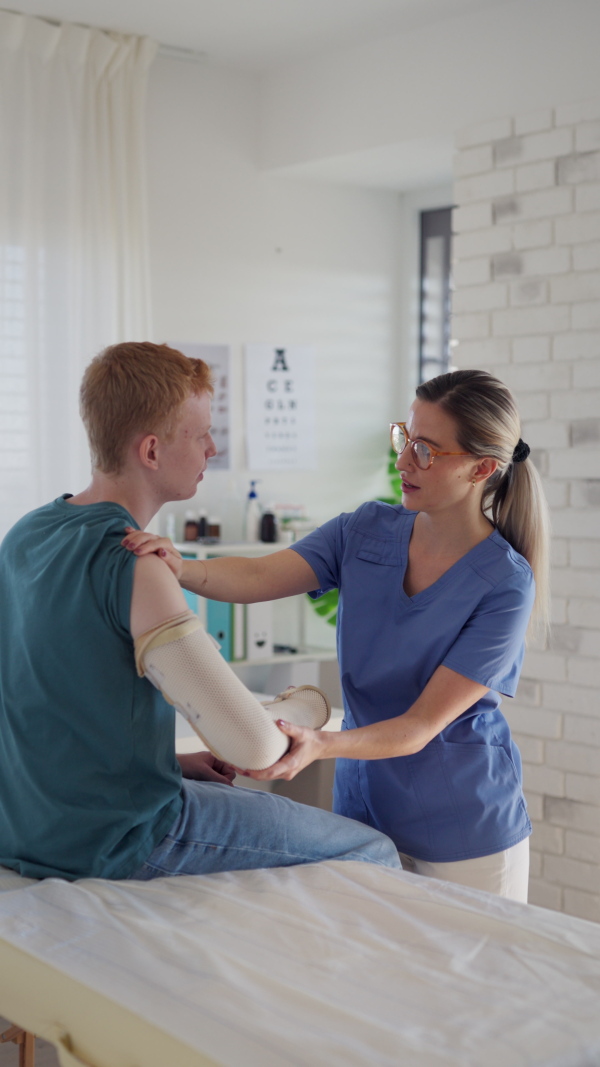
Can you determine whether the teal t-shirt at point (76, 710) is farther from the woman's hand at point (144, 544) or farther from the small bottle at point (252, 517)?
the small bottle at point (252, 517)

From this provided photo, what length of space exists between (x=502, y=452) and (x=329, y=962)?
3.06 ft

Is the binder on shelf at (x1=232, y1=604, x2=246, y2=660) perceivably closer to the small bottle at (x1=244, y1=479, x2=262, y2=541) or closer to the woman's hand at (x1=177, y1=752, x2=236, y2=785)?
the small bottle at (x1=244, y1=479, x2=262, y2=541)

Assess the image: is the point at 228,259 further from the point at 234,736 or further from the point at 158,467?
the point at 234,736

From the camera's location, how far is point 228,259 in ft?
13.5

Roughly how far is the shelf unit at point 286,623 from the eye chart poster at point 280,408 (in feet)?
1.40

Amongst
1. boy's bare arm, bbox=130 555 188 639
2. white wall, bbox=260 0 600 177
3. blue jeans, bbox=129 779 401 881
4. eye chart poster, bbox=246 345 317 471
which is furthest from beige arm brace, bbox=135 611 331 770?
eye chart poster, bbox=246 345 317 471

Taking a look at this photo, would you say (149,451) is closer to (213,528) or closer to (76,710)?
(76,710)

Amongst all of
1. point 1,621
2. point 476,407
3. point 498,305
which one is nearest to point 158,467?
point 1,621

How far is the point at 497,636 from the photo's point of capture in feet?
5.82

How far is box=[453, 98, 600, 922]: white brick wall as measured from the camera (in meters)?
3.11

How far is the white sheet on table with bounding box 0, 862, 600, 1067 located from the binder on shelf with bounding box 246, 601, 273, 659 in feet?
7.43

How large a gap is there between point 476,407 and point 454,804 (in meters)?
0.69

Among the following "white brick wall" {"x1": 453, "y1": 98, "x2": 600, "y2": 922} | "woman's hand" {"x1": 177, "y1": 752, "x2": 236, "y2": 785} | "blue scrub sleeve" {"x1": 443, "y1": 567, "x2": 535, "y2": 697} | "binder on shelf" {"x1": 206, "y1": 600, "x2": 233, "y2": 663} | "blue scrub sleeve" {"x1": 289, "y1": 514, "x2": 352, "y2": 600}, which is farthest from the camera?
"binder on shelf" {"x1": 206, "y1": 600, "x2": 233, "y2": 663}

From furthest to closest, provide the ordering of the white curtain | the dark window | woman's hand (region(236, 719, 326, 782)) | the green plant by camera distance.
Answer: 1. the dark window
2. the green plant
3. the white curtain
4. woman's hand (region(236, 719, 326, 782))
